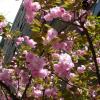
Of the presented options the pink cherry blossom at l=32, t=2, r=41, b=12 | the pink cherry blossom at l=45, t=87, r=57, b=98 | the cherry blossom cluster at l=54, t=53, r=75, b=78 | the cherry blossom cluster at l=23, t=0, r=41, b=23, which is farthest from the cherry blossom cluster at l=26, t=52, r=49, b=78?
the pink cherry blossom at l=45, t=87, r=57, b=98

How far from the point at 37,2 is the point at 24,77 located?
179cm

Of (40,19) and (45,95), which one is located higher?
(40,19)

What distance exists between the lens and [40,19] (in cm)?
712

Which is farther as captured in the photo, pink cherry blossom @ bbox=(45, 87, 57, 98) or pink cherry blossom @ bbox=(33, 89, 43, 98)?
pink cherry blossom @ bbox=(33, 89, 43, 98)

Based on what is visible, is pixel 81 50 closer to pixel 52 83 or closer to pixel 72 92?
pixel 52 83

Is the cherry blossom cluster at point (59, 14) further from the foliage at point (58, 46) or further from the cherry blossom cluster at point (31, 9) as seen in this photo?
the cherry blossom cluster at point (31, 9)

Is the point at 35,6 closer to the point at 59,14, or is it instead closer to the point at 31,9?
the point at 31,9

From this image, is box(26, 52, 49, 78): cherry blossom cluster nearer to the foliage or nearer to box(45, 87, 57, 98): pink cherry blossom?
the foliage

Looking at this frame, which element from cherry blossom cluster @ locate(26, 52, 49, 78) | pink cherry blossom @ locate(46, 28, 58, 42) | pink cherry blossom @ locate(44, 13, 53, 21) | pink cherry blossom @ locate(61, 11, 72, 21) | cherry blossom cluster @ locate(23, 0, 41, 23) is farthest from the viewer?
cherry blossom cluster @ locate(23, 0, 41, 23)

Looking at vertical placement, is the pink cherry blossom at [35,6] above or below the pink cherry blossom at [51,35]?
above

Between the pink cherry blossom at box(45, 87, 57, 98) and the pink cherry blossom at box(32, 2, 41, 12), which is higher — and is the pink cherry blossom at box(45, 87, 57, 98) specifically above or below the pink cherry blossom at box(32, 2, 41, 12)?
below

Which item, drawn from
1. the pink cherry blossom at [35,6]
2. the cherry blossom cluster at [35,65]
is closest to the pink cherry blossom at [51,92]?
the cherry blossom cluster at [35,65]

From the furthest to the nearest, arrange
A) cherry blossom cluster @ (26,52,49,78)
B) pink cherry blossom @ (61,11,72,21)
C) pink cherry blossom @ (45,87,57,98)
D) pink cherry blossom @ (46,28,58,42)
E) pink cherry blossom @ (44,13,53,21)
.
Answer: pink cherry blossom @ (45,87,57,98), pink cherry blossom @ (44,13,53,21), pink cherry blossom @ (61,11,72,21), cherry blossom cluster @ (26,52,49,78), pink cherry blossom @ (46,28,58,42)

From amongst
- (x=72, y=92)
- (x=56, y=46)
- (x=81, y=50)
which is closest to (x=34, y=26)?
(x=56, y=46)
